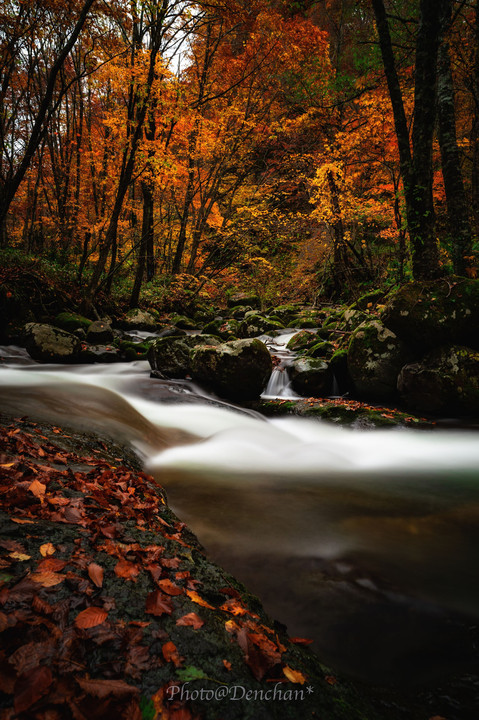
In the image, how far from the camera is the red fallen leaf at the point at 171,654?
4.26ft

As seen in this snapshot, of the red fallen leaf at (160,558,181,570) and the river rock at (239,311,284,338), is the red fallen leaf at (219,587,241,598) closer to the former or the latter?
the red fallen leaf at (160,558,181,570)

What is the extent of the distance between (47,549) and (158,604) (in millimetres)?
614

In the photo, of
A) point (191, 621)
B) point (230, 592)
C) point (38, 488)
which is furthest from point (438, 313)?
point (38, 488)

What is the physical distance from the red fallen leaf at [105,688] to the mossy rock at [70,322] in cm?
1127

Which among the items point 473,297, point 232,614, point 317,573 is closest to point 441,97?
point 473,297

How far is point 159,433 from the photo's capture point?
616cm

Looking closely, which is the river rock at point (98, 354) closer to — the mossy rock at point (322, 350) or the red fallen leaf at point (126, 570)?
the mossy rock at point (322, 350)

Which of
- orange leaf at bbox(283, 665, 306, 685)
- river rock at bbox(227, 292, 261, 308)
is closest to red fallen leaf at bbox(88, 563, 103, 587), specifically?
orange leaf at bbox(283, 665, 306, 685)

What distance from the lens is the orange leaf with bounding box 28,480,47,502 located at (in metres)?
2.21

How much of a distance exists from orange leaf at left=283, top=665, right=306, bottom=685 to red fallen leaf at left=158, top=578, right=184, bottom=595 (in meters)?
0.57

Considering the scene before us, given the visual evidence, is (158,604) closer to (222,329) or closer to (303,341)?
(303,341)

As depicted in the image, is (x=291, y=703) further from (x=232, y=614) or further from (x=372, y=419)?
(x=372, y=419)

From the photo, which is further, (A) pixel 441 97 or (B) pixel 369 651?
(A) pixel 441 97

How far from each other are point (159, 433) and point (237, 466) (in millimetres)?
1678
